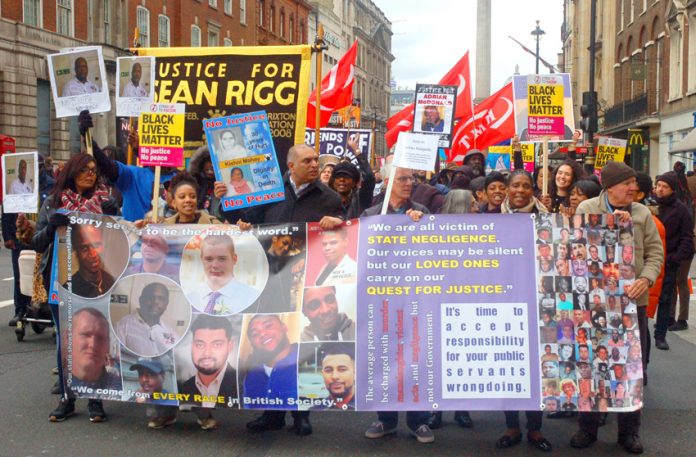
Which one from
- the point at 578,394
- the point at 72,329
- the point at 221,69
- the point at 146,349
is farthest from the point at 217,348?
the point at 221,69

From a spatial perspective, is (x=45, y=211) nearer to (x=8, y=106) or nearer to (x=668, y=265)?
(x=668, y=265)

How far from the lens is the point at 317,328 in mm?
5949

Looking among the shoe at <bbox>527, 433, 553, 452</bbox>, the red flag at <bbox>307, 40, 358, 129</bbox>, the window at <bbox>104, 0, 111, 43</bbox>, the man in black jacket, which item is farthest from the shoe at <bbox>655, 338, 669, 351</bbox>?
the window at <bbox>104, 0, 111, 43</bbox>

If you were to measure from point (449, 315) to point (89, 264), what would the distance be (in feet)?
8.04

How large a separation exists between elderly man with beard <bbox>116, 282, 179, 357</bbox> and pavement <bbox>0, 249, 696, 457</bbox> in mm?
575

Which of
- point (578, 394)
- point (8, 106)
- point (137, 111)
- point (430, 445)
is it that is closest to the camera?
point (578, 394)

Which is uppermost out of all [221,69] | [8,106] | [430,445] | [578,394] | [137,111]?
[8,106]

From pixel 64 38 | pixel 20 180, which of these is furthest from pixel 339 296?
pixel 64 38

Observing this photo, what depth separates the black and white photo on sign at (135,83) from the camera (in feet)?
24.6

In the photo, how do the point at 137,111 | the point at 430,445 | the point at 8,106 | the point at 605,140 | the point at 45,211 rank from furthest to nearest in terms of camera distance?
the point at 8,106 < the point at 605,140 < the point at 137,111 < the point at 45,211 < the point at 430,445

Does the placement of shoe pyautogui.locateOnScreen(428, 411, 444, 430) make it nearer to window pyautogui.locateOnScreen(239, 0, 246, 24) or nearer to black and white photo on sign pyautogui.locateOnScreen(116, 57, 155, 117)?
black and white photo on sign pyautogui.locateOnScreen(116, 57, 155, 117)

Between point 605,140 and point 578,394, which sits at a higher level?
point 605,140

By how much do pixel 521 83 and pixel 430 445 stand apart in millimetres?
4783

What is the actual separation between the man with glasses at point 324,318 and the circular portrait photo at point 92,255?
1317mm
